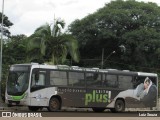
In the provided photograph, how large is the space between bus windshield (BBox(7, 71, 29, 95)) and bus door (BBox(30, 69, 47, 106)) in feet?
1.31

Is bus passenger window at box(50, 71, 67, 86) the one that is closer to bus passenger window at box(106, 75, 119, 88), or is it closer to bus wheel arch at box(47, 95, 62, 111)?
bus wheel arch at box(47, 95, 62, 111)

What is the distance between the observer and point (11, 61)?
5266 cm

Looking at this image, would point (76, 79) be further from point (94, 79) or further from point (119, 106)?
point (119, 106)

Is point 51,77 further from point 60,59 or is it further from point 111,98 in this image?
point 60,59

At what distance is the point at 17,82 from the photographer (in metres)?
25.6

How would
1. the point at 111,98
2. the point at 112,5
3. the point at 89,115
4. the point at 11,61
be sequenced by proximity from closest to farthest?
the point at 89,115
the point at 111,98
the point at 11,61
the point at 112,5

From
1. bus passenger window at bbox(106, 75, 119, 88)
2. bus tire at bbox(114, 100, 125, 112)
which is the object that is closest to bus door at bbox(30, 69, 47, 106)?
bus passenger window at bbox(106, 75, 119, 88)

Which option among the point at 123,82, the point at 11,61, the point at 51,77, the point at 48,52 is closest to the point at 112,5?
the point at 11,61

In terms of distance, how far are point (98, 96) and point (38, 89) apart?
16.0ft

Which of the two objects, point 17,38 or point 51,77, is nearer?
point 51,77

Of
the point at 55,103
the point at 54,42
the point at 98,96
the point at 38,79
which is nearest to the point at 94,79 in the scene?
the point at 98,96

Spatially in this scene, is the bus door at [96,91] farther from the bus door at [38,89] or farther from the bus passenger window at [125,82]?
the bus door at [38,89]

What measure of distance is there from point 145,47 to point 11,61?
1999 centimetres

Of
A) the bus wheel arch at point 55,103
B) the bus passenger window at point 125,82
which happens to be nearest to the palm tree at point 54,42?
the bus passenger window at point 125,82
